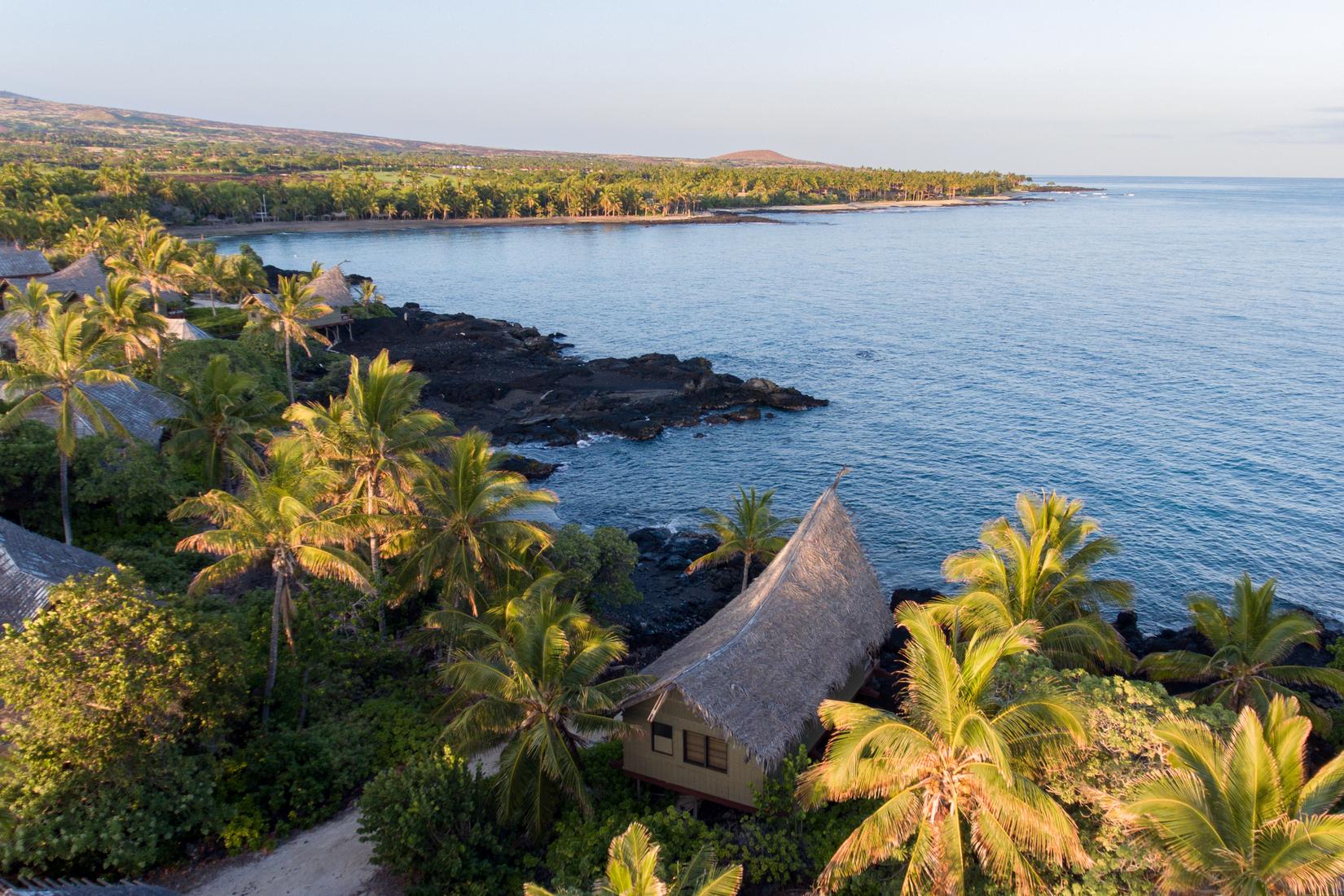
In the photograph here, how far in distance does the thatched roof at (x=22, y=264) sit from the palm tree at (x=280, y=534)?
1932 inches

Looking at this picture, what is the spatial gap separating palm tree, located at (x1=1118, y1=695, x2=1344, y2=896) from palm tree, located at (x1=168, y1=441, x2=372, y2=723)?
16.1m

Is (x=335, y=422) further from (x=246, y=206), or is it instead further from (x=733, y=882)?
(x=246, y=206)

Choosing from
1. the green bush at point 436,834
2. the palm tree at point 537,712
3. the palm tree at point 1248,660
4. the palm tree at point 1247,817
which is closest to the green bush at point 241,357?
the palm tree at point 537,712

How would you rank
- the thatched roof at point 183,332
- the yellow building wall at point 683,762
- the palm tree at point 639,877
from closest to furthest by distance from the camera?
the palm tree at point 639,877
the yellow building wall at point 683,762
the thatched roof at point 183,332

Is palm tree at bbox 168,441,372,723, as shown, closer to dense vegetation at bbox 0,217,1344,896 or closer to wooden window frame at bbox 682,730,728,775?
dense vegetation at bbox 0,217,1344,896

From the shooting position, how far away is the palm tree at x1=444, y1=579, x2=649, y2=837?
16453mm

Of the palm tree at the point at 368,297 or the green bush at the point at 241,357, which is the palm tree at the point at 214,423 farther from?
the palm tree at the point at 368,297

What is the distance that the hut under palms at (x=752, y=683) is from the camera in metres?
16.6

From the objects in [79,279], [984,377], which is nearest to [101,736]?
[79,279]

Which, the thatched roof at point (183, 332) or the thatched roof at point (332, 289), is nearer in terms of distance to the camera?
the thatched roof at point (183, 332)

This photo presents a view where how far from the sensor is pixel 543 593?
19.4 meters

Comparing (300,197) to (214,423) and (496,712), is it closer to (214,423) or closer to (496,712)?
(214,423)

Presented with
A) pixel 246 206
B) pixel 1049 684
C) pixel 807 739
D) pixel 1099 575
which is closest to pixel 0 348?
pixel 807 739

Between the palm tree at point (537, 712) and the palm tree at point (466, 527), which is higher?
the palm tree at point (466, 527)
